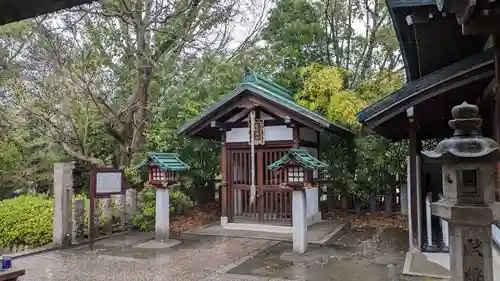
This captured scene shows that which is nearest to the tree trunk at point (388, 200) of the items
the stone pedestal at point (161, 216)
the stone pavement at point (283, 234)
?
the stone pavement at point (283, 234)

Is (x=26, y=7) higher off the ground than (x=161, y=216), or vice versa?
(x=26, y=7)

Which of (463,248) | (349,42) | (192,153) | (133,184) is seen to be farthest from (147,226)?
(349,42)

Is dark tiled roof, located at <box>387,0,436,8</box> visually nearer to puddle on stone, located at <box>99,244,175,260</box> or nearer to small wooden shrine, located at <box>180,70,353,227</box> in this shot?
small wooden shrine, located at <box>180,70,353,227</box>

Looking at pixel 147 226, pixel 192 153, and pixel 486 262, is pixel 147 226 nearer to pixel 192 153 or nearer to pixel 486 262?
pixel 192 153

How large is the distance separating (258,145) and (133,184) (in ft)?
13.9

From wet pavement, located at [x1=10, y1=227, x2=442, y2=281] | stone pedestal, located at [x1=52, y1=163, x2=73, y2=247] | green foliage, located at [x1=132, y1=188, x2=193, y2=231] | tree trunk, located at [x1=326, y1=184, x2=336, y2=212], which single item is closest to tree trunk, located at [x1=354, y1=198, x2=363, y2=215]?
tree trunk, located at [x1=326, y1=184, x2=336, y2=212]

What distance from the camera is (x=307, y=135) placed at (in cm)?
1159

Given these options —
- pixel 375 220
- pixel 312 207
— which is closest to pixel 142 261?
pixel 312 207

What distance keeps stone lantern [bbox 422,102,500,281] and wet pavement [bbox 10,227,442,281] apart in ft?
9.70

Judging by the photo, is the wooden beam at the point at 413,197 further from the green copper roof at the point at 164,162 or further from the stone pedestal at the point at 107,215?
the stone pedestal at the point at 107,215

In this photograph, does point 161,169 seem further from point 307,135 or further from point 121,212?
point 307,135

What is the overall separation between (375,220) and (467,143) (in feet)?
31.6

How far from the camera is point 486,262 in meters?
3.15

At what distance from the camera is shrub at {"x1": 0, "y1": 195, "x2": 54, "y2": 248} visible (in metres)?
8.84
